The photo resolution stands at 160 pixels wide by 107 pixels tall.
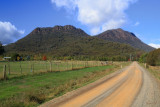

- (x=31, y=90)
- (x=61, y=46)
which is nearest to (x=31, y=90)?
(x=31, y=90)

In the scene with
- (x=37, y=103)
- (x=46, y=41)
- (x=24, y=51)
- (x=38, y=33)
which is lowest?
(x=37, y=103)

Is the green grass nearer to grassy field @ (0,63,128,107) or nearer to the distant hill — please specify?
grassy field @ (0,63,128,107)

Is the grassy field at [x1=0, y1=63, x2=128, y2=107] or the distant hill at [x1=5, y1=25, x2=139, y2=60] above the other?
the distant hill at [x1=5, y1=25, x2=139, y2=60]

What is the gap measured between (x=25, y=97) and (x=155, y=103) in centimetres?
657

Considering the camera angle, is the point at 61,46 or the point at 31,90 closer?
the point at 31,90

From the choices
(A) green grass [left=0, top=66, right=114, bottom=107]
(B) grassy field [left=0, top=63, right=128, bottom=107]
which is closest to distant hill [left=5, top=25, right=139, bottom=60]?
(B) grassy field [left=0, top=63, right=128, bottom=107]

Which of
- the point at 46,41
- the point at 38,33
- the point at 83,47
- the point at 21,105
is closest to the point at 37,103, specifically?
the point at 21,105

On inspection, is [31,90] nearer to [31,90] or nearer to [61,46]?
[31,90]

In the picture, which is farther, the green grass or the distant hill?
the distant hill

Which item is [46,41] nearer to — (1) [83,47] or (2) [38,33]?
(2) [38,33]

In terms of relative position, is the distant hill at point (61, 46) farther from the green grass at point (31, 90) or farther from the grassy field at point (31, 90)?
the green grass at point (31, 90)

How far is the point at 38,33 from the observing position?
560 feet

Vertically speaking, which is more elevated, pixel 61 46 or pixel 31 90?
pixel 61 46

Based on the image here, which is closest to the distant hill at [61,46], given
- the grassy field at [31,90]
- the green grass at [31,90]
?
the grassy field at [31,90]
